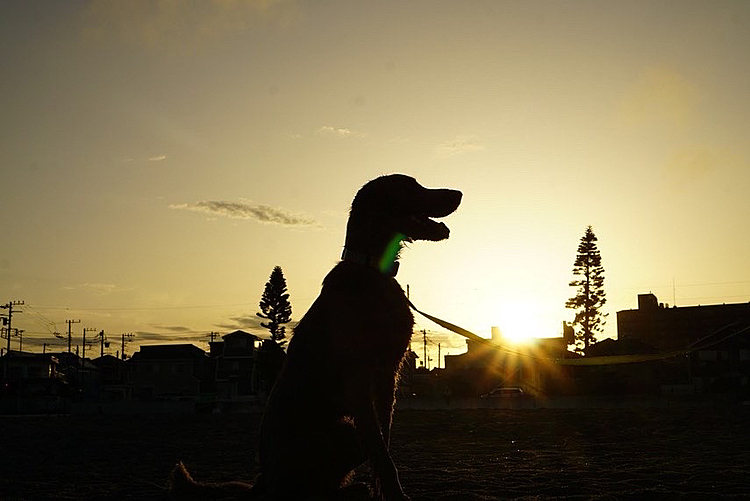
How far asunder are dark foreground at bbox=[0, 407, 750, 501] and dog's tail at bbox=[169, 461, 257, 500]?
1.98 meters

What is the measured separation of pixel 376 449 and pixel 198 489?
55.6 inches

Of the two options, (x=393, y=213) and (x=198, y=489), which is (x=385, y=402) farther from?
(x=198, y=489)

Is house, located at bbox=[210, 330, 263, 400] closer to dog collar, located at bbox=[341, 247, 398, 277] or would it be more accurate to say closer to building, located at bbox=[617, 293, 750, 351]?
building, located at bbox=[617, 293, 750, 351]

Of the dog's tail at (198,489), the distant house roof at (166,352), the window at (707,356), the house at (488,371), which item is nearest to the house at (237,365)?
the distant house roof at (166,352)

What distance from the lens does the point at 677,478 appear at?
6688mm

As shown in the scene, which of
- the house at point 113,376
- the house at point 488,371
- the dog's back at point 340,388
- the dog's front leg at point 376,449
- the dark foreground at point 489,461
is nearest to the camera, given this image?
the dog's front leg at point 376,449

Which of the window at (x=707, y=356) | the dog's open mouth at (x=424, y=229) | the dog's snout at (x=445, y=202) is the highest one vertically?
the dog's snout at (x=445, y=202)

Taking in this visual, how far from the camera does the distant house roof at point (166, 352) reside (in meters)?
78.7

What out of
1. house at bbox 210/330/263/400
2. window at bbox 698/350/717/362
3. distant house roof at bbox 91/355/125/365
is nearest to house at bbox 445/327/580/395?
window at bbox 698/350/717/362

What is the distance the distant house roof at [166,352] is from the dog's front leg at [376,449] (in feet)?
256

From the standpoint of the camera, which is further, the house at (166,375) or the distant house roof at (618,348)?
the house at (166,375)

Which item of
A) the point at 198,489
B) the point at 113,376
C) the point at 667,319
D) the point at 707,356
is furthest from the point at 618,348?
the point at 113,376

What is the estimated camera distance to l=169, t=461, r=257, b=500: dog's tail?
183 inches

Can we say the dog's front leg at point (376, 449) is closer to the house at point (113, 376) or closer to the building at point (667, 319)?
the house at point (113, 376)
